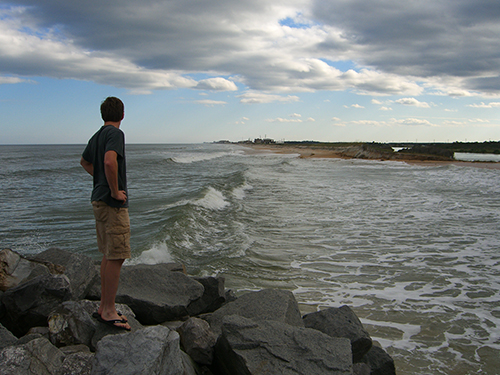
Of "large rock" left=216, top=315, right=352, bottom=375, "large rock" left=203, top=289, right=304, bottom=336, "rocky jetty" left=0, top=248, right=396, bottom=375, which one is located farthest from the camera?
"large rock" left=203, top=289, right=304, bottom=336

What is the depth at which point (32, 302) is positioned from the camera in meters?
3.70

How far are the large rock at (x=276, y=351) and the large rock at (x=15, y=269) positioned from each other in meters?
2.41

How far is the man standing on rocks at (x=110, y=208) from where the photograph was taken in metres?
A: 3.30

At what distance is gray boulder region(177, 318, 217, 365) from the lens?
130 inches

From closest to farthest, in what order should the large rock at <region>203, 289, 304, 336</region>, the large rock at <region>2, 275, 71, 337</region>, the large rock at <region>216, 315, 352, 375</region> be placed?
the large rock at <region>216, 315, 352, 375</region>
the large rock at <region>2, 275, 71, 337</region>
the large rock at <region>203, 289, 304, 336</region>

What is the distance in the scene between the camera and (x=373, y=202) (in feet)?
47.8

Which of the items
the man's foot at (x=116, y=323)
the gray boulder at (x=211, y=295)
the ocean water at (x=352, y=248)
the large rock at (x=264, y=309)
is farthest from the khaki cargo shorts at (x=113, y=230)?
the ocean water at (x=352, y=248)

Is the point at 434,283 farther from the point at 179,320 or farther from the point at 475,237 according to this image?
the point at 179,320

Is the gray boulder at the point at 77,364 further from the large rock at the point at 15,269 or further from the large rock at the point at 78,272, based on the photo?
the large rock at the point at 15,269

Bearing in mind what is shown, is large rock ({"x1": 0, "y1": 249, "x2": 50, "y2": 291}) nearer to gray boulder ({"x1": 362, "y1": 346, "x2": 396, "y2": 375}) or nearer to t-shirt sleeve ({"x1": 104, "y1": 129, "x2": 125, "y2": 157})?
t-shirt sleeve ({"x1": 104, "y1": 129, "x2": 125, "y2": 157})

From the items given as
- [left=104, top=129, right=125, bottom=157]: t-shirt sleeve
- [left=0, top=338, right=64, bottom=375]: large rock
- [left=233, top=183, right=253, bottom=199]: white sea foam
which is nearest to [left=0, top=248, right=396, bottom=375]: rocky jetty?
[left=0, top=338, right=64, bottom=375]: large rock

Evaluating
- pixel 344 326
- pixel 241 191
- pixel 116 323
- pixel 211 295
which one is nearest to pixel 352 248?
pixel 211 295

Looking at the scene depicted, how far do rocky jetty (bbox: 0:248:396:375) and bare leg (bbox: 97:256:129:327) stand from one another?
0.13 metres

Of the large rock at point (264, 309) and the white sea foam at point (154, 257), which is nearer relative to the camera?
the large rock at point (264, 309)
